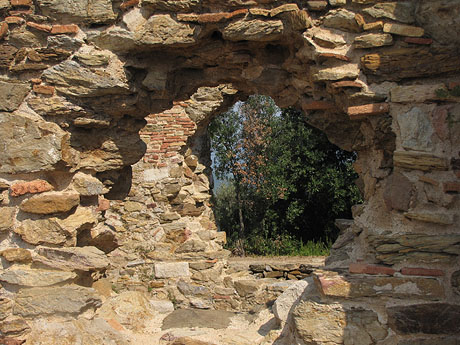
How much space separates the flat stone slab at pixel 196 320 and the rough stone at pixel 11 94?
235cm

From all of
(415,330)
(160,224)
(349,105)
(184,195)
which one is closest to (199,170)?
(184,195)

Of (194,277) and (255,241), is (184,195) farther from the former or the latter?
(255,241)

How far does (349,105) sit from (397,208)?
72 centimetres

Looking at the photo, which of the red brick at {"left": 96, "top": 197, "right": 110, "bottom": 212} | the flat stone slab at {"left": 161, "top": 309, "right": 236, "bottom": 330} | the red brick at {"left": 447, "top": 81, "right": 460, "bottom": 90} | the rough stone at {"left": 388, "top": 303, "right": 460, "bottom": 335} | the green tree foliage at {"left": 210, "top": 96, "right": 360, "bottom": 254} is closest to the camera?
the rough stone at {"left": 388, "top": 303, "right": 460, "bottom": 335}

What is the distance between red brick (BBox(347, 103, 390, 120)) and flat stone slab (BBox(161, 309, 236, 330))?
2.46 m

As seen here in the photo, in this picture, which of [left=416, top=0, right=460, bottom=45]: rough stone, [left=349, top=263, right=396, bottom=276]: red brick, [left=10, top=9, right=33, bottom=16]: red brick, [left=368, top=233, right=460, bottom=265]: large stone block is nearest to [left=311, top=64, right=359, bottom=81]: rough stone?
[left=416, top=0, right=460, bottom=45]: rough stone

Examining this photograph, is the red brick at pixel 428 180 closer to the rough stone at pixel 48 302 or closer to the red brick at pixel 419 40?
the red brick at pixel 419 40

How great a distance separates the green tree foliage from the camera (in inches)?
388

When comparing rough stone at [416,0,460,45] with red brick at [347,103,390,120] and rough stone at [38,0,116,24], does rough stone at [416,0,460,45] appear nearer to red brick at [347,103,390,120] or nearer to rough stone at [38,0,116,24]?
red brick at [347,103,390,120]

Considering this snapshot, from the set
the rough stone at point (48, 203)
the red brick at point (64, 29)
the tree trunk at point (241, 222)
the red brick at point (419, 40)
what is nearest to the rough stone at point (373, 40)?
the red brick at point (419, 40)

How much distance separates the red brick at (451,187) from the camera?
8.56 feet

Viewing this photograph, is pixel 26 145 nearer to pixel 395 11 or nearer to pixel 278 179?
pixel 395 11

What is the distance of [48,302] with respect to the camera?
291 cm

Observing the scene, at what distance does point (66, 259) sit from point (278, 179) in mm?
7201
